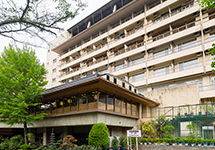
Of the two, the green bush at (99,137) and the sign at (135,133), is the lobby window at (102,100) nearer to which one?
the green bush at (99,137)

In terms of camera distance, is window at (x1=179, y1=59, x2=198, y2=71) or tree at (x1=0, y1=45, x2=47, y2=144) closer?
tree at (x1=0, y1=45, x2=47, y2=144)

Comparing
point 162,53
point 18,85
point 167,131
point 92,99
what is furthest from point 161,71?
point 18,85

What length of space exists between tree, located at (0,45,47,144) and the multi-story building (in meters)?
5.59

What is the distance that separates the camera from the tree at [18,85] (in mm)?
18688

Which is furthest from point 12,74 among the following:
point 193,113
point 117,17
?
point 117,17

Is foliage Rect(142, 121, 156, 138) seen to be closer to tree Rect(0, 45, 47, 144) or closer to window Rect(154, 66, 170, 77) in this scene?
tree Rect(0, 45, 47, 144)

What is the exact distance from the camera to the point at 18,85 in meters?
19.4

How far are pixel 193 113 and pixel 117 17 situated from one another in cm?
2736

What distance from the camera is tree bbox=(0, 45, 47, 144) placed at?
736 inches

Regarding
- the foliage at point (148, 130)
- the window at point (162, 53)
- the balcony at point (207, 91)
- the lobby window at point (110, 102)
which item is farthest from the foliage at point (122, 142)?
the window at point (162, 53)

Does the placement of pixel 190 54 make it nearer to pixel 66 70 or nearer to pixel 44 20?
pixel 44 20

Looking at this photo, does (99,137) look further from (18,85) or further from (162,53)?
(162,53)

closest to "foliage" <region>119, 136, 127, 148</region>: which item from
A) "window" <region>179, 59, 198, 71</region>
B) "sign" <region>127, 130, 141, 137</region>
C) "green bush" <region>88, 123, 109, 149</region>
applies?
"green bush" <region>88, 123, 109, 149</region>

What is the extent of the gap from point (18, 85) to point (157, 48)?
961 inches
